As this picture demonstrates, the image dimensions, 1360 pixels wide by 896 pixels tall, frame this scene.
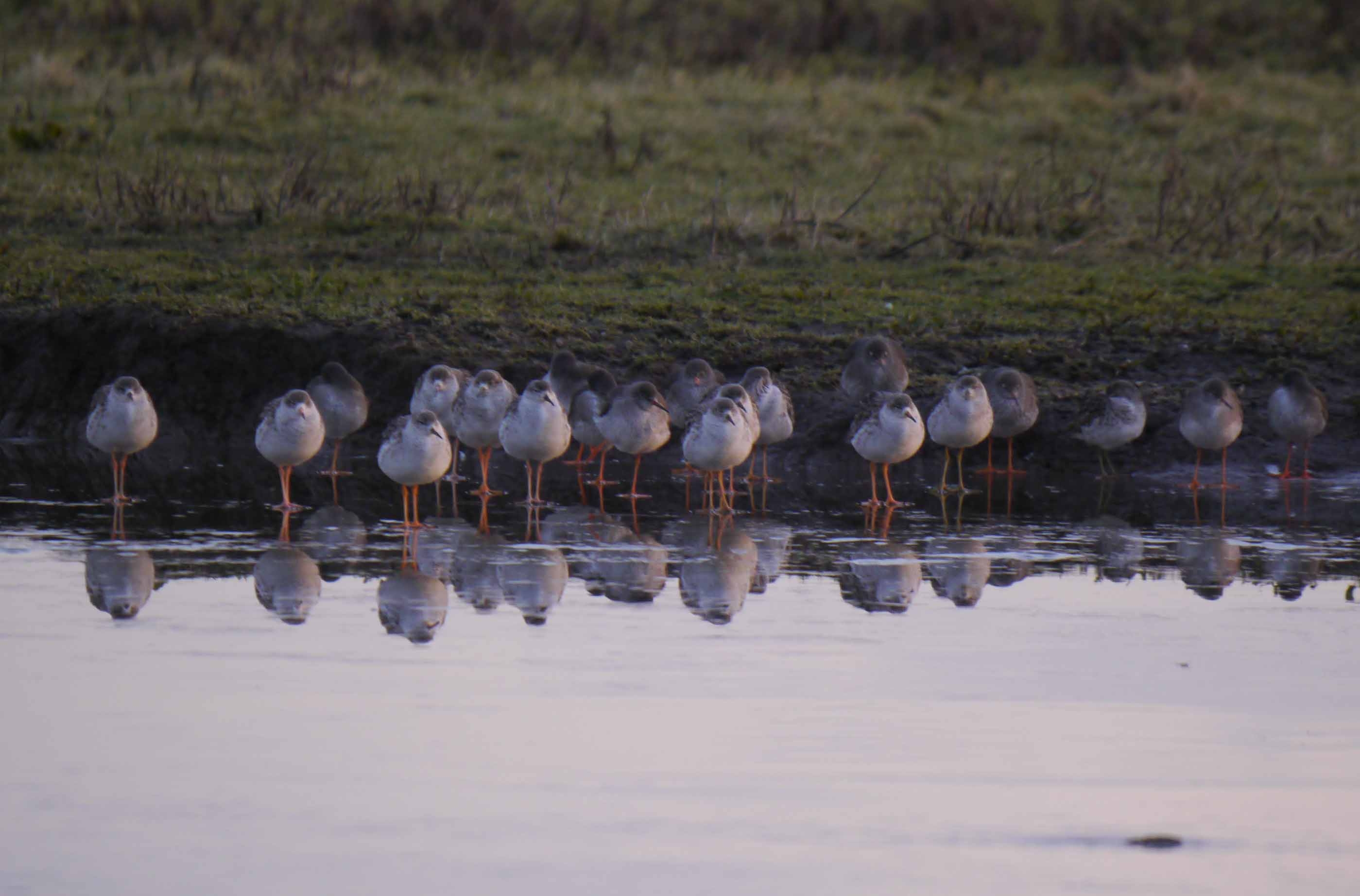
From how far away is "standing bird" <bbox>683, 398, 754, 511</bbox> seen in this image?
12.2m

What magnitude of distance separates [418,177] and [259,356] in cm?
522

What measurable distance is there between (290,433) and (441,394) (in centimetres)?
182

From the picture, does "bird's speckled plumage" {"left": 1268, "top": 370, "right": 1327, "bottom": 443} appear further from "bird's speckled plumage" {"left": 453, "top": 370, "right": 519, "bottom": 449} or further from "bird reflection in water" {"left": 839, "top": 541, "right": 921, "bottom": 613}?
"bird's speckled plumage" {"left": 453, "top": 370, "right": 519, "bottom": 449}

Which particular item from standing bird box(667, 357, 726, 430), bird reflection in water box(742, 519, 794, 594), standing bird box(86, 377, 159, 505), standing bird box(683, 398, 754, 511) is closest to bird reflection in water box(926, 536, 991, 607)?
bird reflection in water box(742, 519, 794, 594)

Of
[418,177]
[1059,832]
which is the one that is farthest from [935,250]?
[1059,832]

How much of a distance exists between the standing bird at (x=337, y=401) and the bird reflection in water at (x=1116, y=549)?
528 centimetres

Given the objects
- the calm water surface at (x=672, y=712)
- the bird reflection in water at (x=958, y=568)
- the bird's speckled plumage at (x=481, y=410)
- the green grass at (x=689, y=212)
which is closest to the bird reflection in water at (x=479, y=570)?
the calm water surface at (x=672, y=712)

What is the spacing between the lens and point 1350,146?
24188 millimetres

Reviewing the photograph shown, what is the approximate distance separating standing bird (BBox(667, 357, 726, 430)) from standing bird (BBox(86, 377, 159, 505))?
3.82 m

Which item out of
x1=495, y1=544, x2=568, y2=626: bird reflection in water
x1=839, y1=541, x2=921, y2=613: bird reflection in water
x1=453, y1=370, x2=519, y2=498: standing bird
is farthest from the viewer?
x1=453, y1=370, x2=519, y2=498: standing bird

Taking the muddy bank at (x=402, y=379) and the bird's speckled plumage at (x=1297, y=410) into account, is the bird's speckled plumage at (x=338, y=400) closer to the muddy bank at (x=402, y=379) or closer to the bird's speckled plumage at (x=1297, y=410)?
the muddy bank at (x=402, y=379)

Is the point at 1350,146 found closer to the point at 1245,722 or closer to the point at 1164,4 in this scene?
the point at 1164,4

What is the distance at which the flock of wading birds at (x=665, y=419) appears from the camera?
12.2 m

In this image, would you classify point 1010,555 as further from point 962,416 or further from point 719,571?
point 962,416
